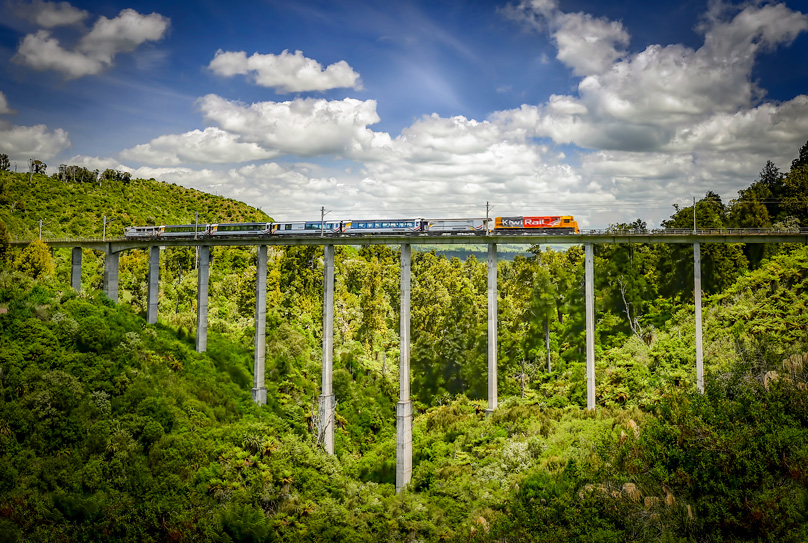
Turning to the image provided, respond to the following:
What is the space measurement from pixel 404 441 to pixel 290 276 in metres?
27.0

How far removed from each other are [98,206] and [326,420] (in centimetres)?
6685

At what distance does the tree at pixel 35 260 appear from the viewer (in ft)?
147

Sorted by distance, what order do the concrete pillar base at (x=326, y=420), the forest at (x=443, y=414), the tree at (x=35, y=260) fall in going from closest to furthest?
the forest at (x=443, y=414) < the concrete pillar base at (x=326, y=420) < the tree at (x=35, y=260)

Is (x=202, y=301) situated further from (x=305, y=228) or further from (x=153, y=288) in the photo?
(x=305, y=228)

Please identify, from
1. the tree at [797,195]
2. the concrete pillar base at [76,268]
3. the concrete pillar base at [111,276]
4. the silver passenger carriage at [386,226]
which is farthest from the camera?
the tree at [797,195]

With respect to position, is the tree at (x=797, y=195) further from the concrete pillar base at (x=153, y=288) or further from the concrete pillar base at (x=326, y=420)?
the concrete pillar base at (x=153, y=288)

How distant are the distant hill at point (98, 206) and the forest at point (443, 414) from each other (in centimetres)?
2163

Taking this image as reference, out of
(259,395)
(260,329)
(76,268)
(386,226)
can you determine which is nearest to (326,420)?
(259,395)

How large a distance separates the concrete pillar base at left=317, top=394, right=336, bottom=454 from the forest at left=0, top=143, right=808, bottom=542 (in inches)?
37.1

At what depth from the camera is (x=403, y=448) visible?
33938mm

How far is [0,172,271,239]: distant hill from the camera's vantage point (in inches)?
2842

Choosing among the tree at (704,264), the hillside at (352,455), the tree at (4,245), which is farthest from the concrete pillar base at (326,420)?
the tree at (4,245)

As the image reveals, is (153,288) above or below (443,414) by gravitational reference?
above

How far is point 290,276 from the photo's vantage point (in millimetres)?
55875
